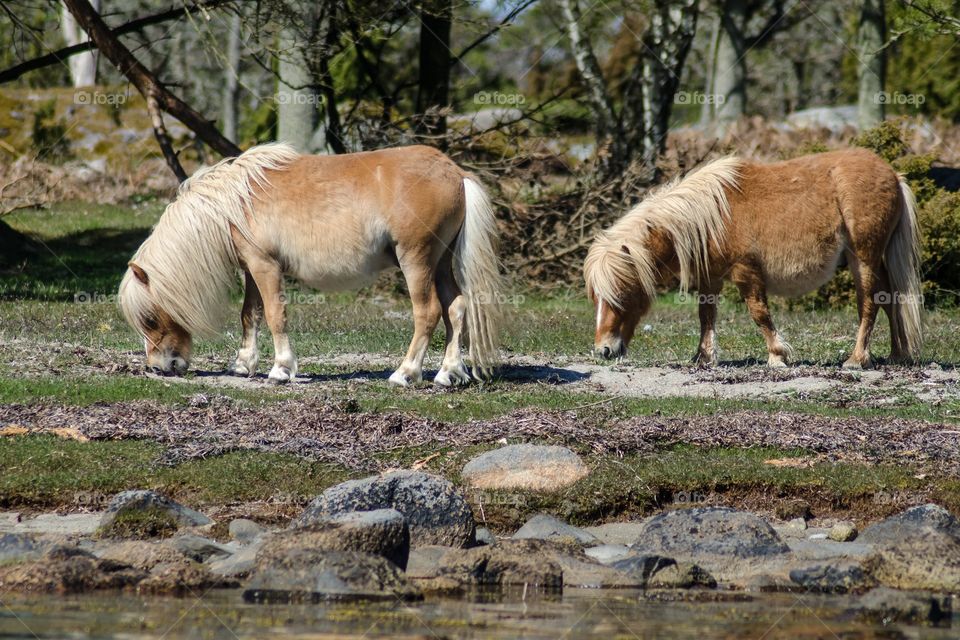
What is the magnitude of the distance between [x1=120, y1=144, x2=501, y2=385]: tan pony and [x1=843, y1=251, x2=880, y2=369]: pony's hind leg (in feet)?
11.9

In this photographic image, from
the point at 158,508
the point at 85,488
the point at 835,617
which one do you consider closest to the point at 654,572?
the point at 835,617

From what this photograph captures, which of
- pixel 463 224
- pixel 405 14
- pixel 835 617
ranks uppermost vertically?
pixel 405 14

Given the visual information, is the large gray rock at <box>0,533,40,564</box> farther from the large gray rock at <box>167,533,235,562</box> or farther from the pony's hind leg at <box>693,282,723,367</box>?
the pony's hind leg at <box>693,282,723,367</box>

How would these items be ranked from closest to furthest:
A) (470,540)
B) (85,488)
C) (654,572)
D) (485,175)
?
(654,572)
(470,540)
(85,488)
(485,175)

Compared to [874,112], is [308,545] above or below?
below

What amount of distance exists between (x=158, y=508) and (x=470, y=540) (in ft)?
6.38

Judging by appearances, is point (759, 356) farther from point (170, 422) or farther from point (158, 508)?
point (158, 508)

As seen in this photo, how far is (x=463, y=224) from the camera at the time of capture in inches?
454

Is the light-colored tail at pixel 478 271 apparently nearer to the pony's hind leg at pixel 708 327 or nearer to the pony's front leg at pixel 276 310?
the pony's front leg at pixel 276 310

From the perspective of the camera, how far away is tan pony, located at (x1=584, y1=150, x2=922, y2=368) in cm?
1220
